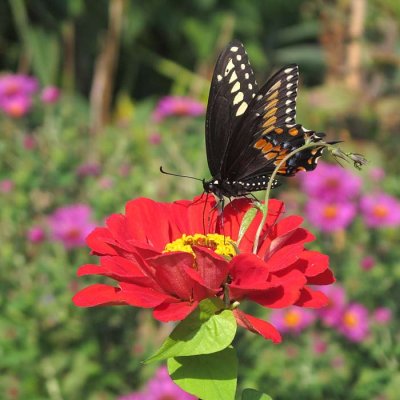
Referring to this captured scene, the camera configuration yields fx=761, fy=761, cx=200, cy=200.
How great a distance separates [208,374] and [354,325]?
0.88 metres

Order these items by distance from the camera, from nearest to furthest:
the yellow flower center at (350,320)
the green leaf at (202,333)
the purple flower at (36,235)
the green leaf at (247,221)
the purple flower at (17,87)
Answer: the green leaf at (202,333), the green leaf at (247,221), the yellow flower center at (350,320), the purple flower at (36,235), the purple flower at (17,87)

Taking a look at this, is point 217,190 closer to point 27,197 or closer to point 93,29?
point 27,197

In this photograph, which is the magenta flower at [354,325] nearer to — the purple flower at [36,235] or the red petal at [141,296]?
the purple flower at [36,235]

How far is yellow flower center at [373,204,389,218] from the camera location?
4.91ft

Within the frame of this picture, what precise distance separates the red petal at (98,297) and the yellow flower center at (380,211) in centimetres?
97

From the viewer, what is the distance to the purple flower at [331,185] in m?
1.52

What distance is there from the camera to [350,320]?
1.39m

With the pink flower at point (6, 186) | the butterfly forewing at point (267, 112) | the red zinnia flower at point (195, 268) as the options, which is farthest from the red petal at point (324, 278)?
the pink flower at point (6, 186)

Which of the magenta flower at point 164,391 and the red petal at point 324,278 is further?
the magenta flower at point 164,391

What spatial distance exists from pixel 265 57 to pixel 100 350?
3.06 meters

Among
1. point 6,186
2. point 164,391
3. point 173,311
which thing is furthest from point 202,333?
point 6,186

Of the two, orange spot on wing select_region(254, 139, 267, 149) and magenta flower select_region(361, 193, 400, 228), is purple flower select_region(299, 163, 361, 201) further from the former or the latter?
orange spot on wing select_region(254, 139, 267, 149)

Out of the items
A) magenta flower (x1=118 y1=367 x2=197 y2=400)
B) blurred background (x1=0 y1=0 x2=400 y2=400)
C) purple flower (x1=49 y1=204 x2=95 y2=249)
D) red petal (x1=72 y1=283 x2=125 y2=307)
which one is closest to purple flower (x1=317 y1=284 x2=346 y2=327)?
blurred background (x1=0 y1=0 x2=400 y2=400)

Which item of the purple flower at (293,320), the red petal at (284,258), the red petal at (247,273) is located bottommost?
the purple flower at (293,320)
